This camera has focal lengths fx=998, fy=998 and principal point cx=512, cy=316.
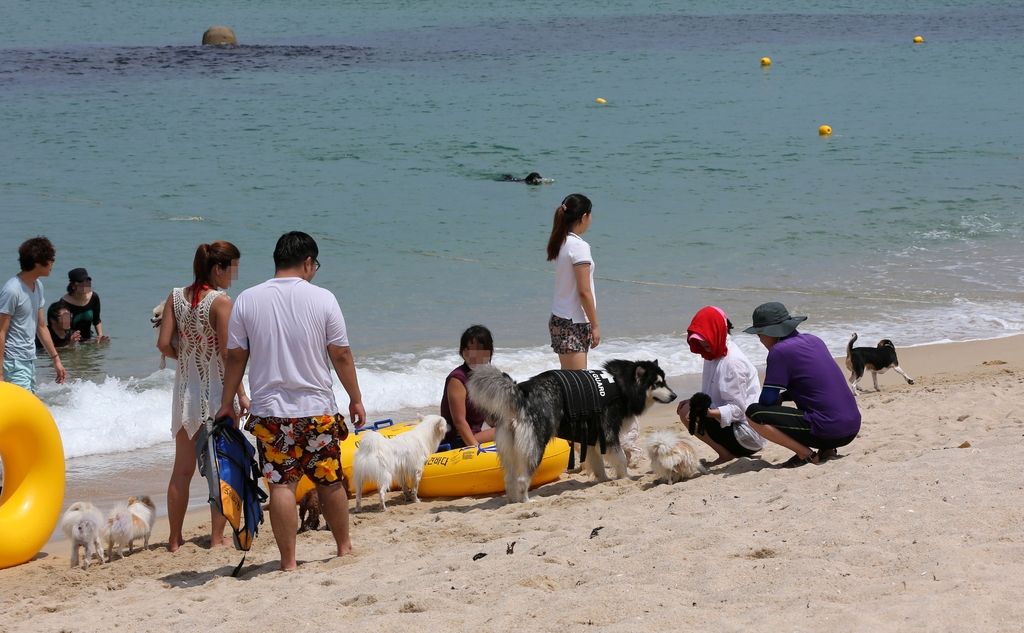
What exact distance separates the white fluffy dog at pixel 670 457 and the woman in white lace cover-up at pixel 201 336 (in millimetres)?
2490

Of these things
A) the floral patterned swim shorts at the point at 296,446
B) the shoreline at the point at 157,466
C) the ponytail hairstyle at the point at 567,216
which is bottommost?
the shoreline at the point at 157,466

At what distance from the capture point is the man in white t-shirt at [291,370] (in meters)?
4.79

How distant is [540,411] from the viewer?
20.4 ft

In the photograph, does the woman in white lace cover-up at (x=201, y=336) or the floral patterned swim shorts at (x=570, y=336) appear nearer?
the woman in white lace cover-up at (x=201, y=336)

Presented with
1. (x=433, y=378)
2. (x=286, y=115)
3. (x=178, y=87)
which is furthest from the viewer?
(x=178, y=87)

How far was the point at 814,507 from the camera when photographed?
16.1ft

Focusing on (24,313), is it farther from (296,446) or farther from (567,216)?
(567,216)

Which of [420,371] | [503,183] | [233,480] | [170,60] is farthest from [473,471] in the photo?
[170,60]

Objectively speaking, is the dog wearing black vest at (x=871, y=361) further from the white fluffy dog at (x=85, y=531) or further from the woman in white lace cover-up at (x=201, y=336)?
the white fluffy dog at (x=85, y=531)

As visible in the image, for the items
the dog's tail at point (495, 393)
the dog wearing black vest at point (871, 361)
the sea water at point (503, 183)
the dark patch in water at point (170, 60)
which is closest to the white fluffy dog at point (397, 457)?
the dog's tail at point (495, 393)

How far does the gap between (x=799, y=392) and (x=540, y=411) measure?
1594 millimetres

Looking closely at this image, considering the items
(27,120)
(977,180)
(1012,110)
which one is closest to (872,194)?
(977,180)

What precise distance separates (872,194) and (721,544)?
751 inches

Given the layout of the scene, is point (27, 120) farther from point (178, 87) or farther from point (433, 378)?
point (433, 378)
